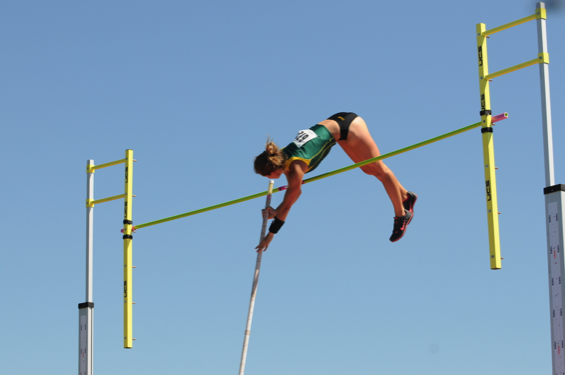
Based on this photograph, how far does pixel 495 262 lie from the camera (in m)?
7.08

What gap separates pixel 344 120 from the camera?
29.3 ft

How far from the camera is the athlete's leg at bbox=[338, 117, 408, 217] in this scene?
29.3 ft

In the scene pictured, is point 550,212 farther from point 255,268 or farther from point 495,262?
point 255,268

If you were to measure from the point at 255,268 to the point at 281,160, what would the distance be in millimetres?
1167

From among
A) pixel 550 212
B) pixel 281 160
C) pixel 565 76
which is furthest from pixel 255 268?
pixel 565 76

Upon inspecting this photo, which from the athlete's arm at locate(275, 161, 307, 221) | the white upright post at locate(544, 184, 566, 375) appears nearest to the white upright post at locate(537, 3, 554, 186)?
the white upright post at locate(544, 184, 566, 375)

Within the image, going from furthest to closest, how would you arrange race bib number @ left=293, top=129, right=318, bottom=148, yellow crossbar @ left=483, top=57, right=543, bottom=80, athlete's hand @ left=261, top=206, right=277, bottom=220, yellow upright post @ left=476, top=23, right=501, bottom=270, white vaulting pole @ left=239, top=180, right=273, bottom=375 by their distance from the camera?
athlete's hand @ left=261, top=206, right=277, bottom=220 → race bib number @ left=293, top=129, right=318, bottom=148 → white vaulting pole @ left=239, top=180, right=273, bottom=375 → yellow crossbar @ left=483, top=57, right=543, bottom=80 → yellow upright post @ left=476, top=23, right=501, bottom=270

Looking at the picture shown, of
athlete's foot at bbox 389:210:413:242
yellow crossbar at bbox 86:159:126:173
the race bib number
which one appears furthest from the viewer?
yellow crossbar at bbox 86:159:126:173

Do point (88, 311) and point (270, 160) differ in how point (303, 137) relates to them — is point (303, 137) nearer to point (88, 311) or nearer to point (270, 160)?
point (270, 160)

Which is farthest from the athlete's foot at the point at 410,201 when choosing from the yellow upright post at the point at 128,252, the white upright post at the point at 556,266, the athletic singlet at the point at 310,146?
the yellow upright post at the point at 128,252

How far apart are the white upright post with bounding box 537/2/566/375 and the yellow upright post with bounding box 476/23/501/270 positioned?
A: 48cm

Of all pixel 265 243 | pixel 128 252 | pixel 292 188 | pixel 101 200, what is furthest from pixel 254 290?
pixel 101 200

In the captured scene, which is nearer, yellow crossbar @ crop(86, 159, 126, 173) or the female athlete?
the female athlete

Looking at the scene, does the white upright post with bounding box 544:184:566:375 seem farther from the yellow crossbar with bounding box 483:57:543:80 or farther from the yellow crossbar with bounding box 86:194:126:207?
the yellow crossbar with bounding box 86:194:126:207
